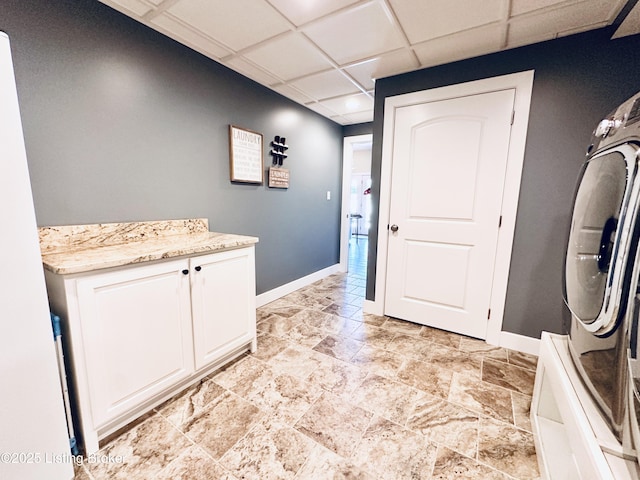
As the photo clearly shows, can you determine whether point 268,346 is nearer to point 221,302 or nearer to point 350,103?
point 221,302

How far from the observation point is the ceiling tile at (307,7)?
1483mm

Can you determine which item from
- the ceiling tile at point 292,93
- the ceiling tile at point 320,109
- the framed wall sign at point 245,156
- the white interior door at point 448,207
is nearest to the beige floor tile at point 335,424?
the white interior door at point 448,207

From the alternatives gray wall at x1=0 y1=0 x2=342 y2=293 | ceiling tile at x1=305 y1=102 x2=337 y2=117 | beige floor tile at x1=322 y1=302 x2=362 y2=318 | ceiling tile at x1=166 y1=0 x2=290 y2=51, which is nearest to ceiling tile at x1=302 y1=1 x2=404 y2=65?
ceiling tile at x1=166 y1=0 x2=290 y2=51

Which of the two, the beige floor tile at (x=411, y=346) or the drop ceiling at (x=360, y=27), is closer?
the drop ceiling at (x=360, y=27)

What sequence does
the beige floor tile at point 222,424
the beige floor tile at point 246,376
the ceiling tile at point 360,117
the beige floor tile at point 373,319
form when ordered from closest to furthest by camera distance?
the beige floor tile at point 222,424 < the beige floor tile at point 246,376 < the beige floor tile at point 373,319 < the ceiling tile at point 360,117

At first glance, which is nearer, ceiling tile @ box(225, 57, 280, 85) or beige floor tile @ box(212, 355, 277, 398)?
beige floor tile @ box(212, 355, 277, 398)

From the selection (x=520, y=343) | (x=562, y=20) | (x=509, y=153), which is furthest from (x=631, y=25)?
(x=520, y=343)

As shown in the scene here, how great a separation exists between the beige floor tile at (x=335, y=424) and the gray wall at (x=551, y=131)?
1.51 m

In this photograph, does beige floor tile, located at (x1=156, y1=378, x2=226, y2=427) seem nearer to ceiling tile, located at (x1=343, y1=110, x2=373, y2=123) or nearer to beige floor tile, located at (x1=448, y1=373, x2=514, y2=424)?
beige floor tile, located at (x1=448, y1=373, x2=514, y2=424)

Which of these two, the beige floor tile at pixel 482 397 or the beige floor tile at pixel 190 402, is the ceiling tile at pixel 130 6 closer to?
the beige floor tile at pixel 190 402

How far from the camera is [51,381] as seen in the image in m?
A: 0.95

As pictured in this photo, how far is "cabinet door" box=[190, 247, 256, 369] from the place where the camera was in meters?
1.55

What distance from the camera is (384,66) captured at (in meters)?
2.20

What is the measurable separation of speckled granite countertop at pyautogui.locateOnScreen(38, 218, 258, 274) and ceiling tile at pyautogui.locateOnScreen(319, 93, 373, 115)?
2.06 metres
